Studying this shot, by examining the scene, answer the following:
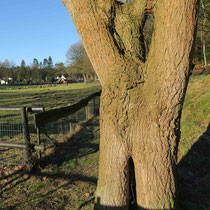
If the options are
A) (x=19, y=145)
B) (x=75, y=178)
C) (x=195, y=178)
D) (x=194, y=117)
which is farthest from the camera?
(x=194, y=117)

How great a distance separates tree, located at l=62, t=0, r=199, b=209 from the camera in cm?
221

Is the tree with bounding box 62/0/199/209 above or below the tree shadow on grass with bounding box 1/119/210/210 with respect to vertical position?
above

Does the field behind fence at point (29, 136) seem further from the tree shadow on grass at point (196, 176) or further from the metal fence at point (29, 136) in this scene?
the tree shadow on grass at point (196, 176)

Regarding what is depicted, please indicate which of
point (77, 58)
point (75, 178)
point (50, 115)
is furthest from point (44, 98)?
point (77, 58)

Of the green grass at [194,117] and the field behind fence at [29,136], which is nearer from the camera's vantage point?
the field behind fence at [29,136]

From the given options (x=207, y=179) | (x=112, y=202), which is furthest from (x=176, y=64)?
(x=207, y=179)

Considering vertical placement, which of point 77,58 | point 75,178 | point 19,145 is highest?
point 77,58

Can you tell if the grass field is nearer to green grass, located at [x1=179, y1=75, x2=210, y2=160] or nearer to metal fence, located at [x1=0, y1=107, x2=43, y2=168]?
green grass, located at [x1=179, y1=75, x2=210, y2=160]

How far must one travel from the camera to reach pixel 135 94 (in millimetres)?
2338

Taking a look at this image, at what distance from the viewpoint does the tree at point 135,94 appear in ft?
7.23

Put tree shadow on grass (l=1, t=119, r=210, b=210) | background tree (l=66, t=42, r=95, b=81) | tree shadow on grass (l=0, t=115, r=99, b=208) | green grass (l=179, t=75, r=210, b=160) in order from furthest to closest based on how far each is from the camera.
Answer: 1. background tree (l=66, t=42, r=95, b=81)
2. green grass (l=179, t=75, r=210, b=160)
3. tree shadow on grass (l=0, t=115, r=99, b=208)
4. tree shadow on grass (l=1, t=119, r=210, b=210)

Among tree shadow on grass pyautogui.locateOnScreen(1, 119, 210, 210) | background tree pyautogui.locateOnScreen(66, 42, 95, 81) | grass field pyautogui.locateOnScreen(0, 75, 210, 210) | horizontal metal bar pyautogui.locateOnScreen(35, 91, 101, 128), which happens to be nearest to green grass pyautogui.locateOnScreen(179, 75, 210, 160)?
grass field pyautogui.locateOnScreen(0, 75, 210, 210)

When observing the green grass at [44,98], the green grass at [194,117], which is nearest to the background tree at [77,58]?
the green grass at [44,98]

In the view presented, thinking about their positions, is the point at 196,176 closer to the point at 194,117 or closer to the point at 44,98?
the point at 194,117
